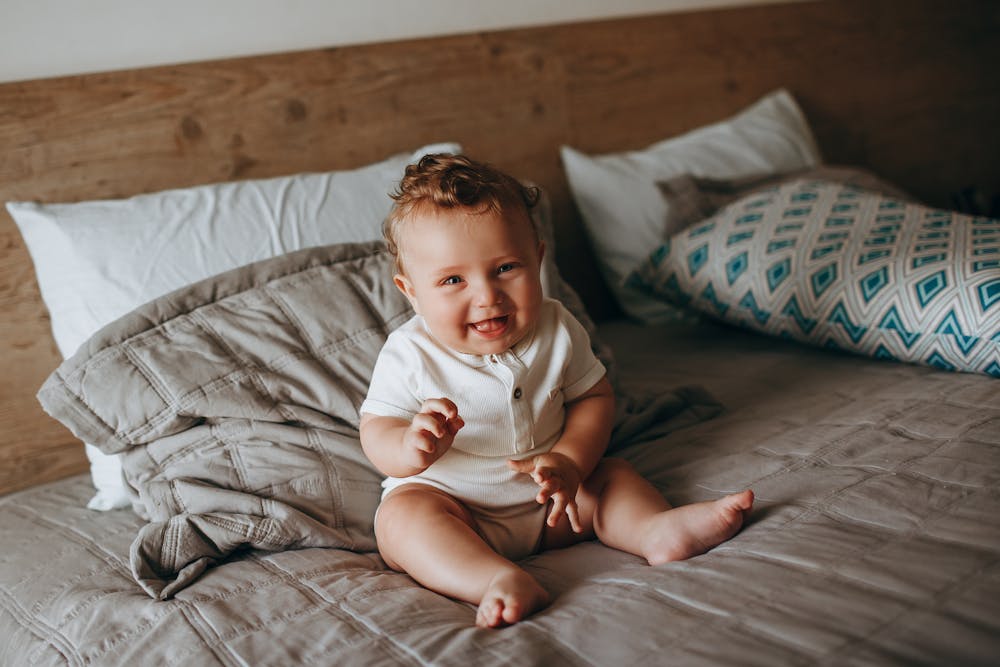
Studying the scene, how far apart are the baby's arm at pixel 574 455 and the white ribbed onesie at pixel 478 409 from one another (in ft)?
0.12

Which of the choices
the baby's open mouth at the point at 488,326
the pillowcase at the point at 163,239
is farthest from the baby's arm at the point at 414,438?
the pillowcase at the point at 163,239

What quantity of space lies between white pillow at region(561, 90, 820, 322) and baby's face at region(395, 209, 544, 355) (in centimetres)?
76

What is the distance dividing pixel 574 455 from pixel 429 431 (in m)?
0.21

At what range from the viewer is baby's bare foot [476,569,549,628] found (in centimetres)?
79

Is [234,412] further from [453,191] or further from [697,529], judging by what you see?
[697,529]

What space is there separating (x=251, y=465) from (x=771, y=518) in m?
0.63

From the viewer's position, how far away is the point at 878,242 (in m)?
1.39

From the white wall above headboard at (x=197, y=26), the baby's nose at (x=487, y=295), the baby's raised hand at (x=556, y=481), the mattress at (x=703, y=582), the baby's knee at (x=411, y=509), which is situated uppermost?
the white wall above headboard at (x=197, y=26)

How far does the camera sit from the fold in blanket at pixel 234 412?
100 cm

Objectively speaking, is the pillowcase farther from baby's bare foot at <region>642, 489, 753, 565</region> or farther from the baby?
baby's bare foot at <region>642, 489, 753, 565</region>

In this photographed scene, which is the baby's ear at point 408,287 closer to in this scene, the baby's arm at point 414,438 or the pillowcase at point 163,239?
the baby's arm at point 414,438

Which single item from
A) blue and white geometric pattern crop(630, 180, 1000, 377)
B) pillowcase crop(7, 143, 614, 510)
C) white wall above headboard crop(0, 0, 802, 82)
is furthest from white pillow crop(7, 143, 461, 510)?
blue and white geometric pattern crop(630, 180, 1000, 377)

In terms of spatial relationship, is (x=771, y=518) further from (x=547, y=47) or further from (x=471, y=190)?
(x=547, y=47)

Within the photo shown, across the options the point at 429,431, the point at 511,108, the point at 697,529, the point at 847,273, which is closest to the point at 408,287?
the point at 429,431
